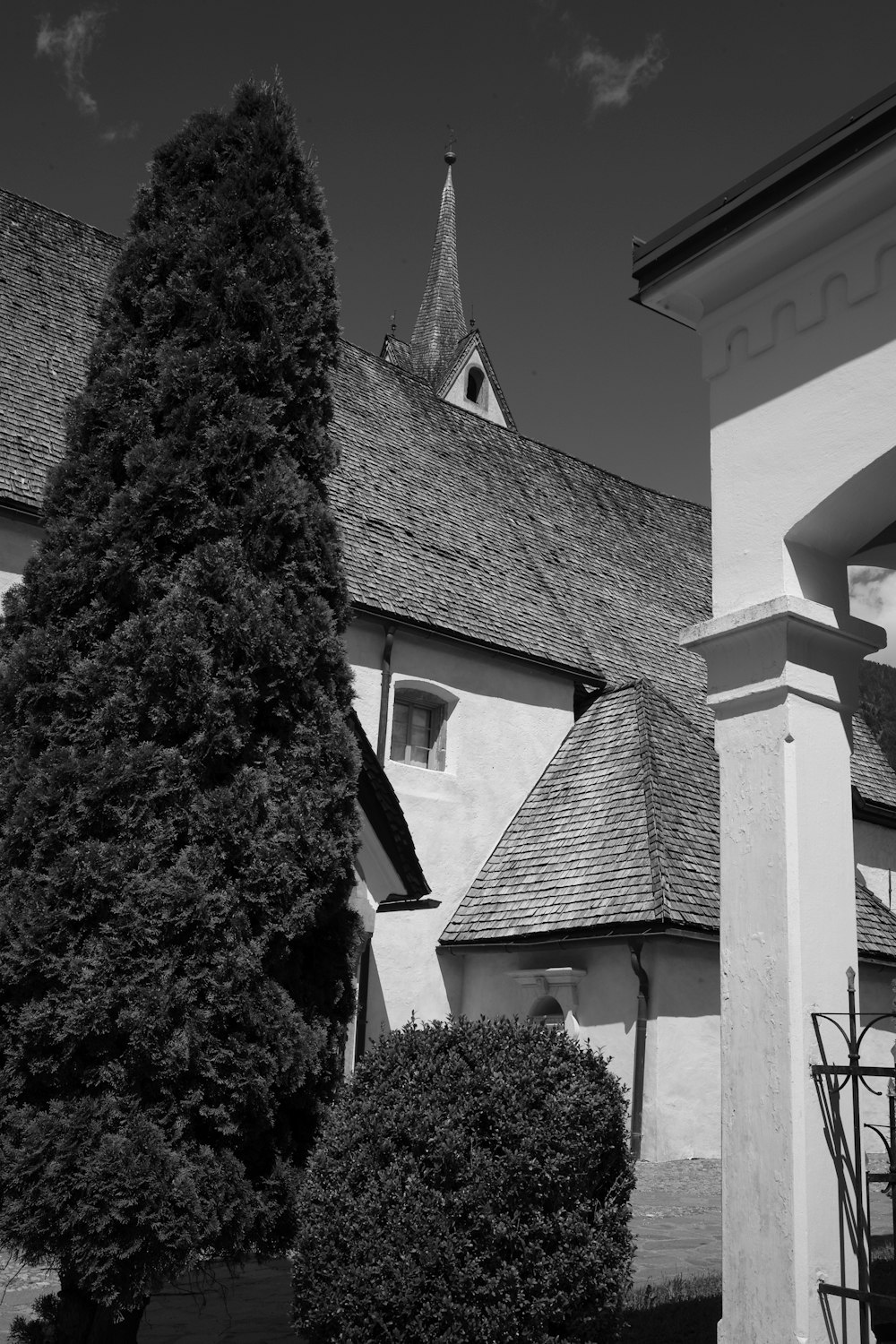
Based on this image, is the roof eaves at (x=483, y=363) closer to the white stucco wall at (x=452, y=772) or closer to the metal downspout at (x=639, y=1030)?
the white stucco wall at (x=452, y=772)

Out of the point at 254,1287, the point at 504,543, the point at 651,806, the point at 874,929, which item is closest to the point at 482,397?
the point at 504,543

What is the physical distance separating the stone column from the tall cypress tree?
2.28 meters

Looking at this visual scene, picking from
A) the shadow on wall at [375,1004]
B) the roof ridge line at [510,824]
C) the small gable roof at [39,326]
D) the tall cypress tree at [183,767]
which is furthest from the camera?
the roof ridge line at [510,824]

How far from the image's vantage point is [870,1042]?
45.2ft

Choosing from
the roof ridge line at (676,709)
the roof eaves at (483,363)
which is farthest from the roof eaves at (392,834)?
the roof eaves at (483,363)

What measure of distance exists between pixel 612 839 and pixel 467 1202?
9.18 m

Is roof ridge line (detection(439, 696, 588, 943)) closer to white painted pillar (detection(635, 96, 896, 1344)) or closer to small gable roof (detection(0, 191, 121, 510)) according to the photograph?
small gable roof (detection(0, 191, 121, 510))

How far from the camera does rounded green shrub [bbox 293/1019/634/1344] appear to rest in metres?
4.53

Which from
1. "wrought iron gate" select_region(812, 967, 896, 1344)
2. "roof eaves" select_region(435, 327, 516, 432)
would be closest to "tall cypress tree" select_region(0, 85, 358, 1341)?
"wrought iron gate" select_region(812, 967, 896, 1344)

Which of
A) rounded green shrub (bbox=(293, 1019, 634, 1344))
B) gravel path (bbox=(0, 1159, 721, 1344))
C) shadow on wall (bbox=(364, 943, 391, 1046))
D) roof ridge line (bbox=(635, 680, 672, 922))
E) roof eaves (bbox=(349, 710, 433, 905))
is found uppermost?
roof ridge line (bbox=(635, 680, 672, 922))

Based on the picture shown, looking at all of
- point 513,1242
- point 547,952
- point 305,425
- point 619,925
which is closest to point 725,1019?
point 513,1242

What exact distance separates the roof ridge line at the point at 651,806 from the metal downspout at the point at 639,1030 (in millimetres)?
528

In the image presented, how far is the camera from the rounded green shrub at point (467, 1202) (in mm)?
4527

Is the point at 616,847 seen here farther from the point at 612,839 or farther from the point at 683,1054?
the point at 683,1054
